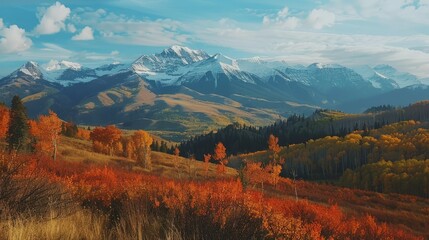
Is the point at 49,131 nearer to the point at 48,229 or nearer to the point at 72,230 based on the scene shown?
the point at 72,230

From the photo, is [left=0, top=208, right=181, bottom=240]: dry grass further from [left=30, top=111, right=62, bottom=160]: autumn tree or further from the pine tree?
the pine tree

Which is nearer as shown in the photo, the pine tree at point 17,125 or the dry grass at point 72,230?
the dry grass at point 72,230

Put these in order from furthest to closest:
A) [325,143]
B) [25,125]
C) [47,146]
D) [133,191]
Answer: [325,143] → [47,146] → [25,125] → [133,191]

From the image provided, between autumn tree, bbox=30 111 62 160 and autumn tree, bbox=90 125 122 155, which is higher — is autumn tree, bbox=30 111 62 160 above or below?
above

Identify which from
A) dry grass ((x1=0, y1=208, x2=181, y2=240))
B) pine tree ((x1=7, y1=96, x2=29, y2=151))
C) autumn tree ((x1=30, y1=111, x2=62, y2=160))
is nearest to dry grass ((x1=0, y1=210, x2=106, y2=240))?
dry grass ((x1=0, y1=208, x2=181, y2=240))

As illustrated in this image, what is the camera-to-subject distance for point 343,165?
166m

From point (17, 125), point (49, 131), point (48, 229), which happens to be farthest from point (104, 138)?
point (48, 229)

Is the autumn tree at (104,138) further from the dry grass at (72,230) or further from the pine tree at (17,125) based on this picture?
the dry grass at (72,230)

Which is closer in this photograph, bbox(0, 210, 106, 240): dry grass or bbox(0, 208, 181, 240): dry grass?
bbox(0, 210, 106, 240): dry grass

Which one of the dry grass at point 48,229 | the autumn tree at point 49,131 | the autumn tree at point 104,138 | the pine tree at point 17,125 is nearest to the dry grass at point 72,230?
the dry grass at point 48,229

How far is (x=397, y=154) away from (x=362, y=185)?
37.1m

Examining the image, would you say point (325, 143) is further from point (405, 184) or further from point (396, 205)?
point (396, 205)

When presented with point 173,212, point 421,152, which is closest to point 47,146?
point 173,212

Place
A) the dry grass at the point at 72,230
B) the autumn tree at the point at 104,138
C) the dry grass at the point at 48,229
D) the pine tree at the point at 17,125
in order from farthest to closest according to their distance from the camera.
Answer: the autumn tree at the point at 104,138, the pine tree at the point at 17,125, the dry grass at the point at 72,230, the dry grass at the point at 48,229
